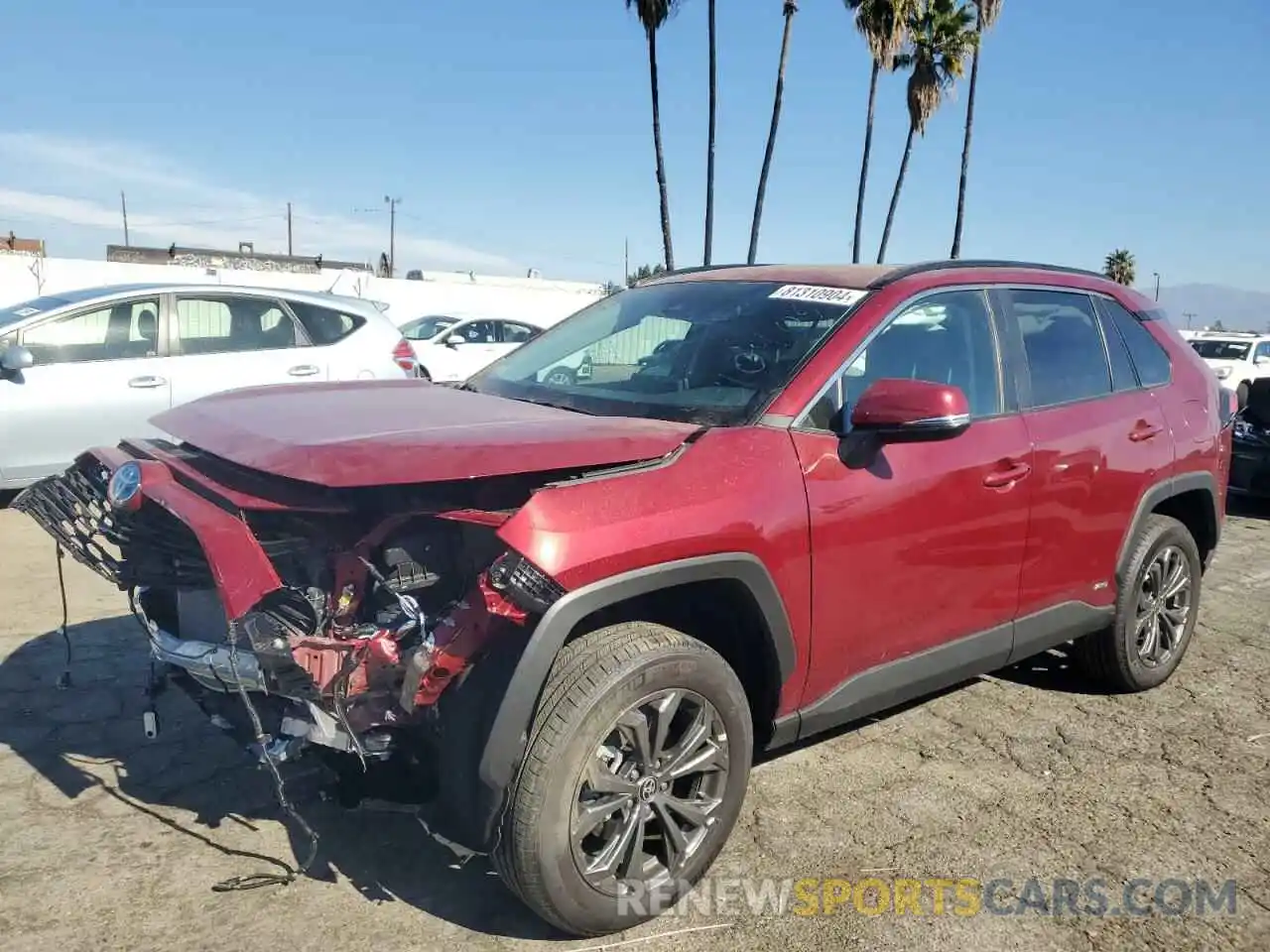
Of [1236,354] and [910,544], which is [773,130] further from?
[910,544]

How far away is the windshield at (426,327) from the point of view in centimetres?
1620

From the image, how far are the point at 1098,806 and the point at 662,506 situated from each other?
2012 mm

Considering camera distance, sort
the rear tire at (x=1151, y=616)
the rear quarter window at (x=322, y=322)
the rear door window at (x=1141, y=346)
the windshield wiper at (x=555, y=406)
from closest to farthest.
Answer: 1. the windshield wiper at (x=555, y=406)
2. the rear tire at (x=1151, y=616)
3. the rear door window at (x=1141, y=346)
4. the rear quarter window at (x=322, y=322)

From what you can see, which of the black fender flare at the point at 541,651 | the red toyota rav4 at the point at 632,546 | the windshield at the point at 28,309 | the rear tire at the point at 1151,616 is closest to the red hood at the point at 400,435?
the red toyota rav4 at the point at 632,546

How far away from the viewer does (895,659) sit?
3.21 meters

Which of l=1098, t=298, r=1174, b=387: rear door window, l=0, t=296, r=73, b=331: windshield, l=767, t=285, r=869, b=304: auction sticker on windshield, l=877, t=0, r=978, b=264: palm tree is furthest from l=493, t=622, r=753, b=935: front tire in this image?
l=877, t=0, r=978, b=264: palm tree

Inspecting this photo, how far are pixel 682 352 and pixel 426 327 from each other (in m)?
13.9

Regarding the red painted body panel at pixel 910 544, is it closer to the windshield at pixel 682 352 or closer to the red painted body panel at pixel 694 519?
the red painted body panel at pixel 694 519

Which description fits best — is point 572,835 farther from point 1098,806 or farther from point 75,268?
point 75,268

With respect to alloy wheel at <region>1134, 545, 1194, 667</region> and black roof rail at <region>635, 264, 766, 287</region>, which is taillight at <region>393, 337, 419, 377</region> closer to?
black roof rail at <region>635, 264, 766, 287</region>

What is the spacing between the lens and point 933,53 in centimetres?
3025

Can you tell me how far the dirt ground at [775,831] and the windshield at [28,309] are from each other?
3318 millimetres

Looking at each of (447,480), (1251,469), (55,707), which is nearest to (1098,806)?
(447,480)

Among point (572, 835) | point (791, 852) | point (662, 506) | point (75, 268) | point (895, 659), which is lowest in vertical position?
point (791, 852)
